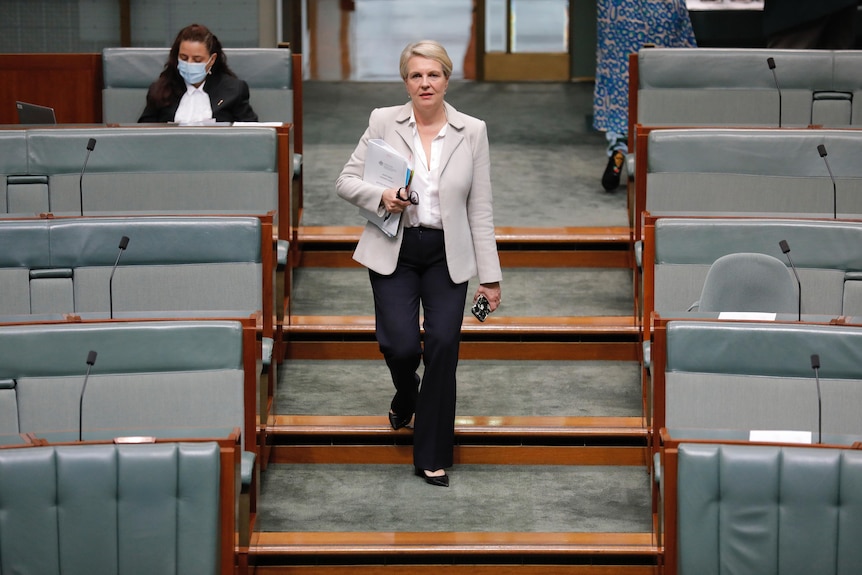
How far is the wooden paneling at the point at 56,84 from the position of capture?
9.30ft

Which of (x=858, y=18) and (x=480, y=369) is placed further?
(x=858, y=18)

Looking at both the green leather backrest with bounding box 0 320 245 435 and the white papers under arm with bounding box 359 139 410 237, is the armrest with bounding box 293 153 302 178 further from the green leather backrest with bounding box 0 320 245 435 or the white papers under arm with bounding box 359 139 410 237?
the green leather backrest with bounding box 0 320 245 435

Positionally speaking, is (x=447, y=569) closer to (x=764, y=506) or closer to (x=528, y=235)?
(x=764, y=506)

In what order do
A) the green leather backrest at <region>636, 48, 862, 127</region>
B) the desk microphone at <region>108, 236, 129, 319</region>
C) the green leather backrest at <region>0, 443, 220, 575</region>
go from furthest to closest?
the green leather backrest at <region>636, 48, 862, 127</region>, the desk microphone at <region>108, 236, 129, 319</region>, the green leather backrest at <region>0, 443, 220, 575</region>

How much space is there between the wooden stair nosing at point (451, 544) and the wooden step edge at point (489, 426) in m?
0.25

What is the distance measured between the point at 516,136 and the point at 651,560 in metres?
1.96

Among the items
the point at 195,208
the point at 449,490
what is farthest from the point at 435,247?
the point at 195,208

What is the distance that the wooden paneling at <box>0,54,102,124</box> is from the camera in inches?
112

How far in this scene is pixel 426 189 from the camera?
5.83ft

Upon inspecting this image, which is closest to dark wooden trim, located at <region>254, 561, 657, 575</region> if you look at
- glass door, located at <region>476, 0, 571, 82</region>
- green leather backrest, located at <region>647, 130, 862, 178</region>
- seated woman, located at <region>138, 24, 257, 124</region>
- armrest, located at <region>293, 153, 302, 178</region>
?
green leather backrest, located at <region>647, 130, 862, 178</region>

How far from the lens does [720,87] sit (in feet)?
9.10

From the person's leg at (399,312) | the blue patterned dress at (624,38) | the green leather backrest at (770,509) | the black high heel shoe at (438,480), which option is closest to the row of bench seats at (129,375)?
the person's leg at (399,312)

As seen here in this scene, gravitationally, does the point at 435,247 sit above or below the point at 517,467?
above

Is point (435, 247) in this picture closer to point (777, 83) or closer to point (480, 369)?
point (480, 369)
